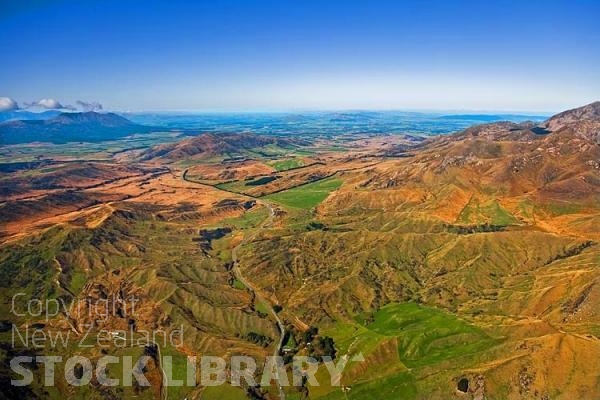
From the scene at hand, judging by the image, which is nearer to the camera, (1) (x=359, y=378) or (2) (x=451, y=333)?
(1) (x=359, y=378)

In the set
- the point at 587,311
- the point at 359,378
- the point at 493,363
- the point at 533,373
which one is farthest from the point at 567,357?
the point at 359,378

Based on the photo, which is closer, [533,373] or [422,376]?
[533,373]

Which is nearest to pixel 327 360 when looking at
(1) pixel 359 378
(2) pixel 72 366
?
(1) pixel 359 378

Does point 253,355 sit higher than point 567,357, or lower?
lower

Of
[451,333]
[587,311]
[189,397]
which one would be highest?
[587,311]

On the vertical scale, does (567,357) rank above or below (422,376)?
above

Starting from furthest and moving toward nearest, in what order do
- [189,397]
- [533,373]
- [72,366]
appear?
[72,366] → [189,397] → [533,373]

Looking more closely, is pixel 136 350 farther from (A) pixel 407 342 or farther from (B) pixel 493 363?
A: (B) pixel 493 363

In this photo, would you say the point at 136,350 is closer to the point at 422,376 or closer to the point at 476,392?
the point at 422,376

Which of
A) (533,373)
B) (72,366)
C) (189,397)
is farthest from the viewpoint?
(72,366)
